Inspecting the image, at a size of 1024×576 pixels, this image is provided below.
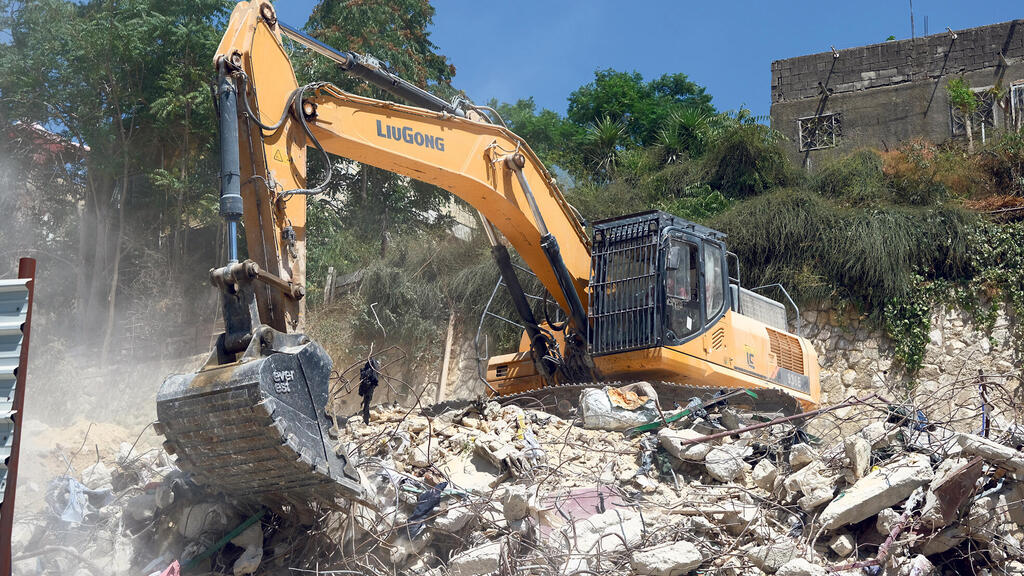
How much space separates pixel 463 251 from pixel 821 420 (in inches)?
295

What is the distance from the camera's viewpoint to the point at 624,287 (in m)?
9.19

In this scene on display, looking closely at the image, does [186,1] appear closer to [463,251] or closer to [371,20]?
[371,20]

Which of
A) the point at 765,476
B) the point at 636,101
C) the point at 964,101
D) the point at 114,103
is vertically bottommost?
the point at 765,476

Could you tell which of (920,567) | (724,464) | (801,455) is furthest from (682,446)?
(920,567)

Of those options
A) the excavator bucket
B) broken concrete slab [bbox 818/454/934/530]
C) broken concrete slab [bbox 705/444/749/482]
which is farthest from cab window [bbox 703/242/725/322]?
the excavator bucket

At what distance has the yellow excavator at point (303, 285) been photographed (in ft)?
17.5

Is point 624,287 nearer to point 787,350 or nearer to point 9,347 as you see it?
point 787,350

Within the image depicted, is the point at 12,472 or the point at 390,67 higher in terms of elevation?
the point at 390,67

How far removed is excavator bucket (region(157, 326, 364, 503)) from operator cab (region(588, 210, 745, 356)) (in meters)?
3.93

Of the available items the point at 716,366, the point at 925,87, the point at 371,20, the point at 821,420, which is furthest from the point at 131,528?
the point at 925,87

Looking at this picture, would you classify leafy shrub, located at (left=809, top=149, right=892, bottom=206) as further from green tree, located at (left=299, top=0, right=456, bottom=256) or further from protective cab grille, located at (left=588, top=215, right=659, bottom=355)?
protective cab grille, located at (left=588, top=215, right=659, bottom=355)

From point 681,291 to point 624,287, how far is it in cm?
54

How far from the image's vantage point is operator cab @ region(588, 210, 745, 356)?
29.3ft

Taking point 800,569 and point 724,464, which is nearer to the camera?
point 800,569
